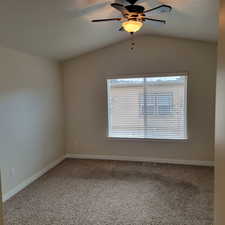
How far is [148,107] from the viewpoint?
15.3 ft

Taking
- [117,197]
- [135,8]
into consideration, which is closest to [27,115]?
[117,197]

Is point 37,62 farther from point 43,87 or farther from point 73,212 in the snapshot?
point 73,212

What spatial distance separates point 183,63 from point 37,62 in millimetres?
3034

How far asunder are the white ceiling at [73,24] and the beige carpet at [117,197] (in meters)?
2.48

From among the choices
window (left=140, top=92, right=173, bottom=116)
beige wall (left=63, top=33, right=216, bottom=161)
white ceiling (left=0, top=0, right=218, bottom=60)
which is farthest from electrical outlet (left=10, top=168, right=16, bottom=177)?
window (left=140, top=92, right=173, bottom=116)

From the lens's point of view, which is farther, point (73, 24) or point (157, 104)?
point (157, 104)

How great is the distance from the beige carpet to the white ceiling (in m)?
2.48

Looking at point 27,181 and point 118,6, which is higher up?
point 118,6

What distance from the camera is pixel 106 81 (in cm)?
483

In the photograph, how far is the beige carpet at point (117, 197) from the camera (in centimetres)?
264

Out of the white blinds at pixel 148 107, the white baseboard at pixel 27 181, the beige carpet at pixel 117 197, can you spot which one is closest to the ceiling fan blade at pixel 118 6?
the white blinds at pixel 148 107

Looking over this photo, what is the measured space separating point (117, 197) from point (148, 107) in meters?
2.20

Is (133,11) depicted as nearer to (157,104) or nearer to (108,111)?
(157,104)

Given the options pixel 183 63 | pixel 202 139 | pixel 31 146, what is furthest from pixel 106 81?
pixel 202 139
